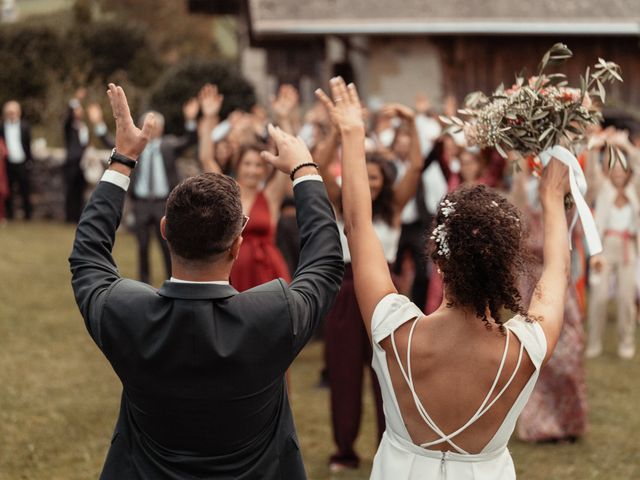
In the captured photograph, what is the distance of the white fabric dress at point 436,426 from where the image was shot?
324 cm

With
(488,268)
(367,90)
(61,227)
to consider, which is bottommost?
(61,227)

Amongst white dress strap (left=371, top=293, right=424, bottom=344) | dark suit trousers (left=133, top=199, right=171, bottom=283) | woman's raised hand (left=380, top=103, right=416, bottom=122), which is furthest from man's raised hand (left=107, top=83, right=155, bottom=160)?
dark suit trousers (left=133, top=199, right=171, bottom=283)

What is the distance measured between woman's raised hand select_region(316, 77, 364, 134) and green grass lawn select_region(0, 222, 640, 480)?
3.40 metres

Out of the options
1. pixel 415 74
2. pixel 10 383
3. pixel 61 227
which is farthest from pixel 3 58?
pixel 10 383

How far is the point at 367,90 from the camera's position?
20016 millimetres

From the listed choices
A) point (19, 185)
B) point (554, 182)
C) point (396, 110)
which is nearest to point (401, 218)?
point (396, 110)

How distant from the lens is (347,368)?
21.7 ft

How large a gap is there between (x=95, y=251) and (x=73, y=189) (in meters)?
16.0

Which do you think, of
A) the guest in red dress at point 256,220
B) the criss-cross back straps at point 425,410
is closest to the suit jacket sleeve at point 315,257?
the criss-cross back straps at point 425,410

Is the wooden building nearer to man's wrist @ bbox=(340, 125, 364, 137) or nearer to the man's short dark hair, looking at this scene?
man's wrist @ bbox=(340, 125, 364, 137)

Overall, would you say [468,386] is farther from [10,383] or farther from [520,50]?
[520,50]

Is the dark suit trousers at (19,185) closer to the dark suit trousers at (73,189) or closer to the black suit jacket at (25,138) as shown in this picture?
the black suit jacket at (25,138)

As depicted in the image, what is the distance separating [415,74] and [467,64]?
97 cm

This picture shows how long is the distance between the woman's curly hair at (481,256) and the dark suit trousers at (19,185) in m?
16.3
